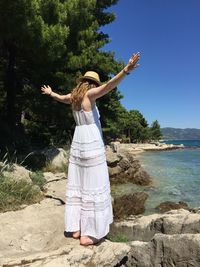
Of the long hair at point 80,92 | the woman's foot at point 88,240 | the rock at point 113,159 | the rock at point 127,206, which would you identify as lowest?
the rock at point 127,206

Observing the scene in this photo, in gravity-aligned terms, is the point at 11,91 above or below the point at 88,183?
above

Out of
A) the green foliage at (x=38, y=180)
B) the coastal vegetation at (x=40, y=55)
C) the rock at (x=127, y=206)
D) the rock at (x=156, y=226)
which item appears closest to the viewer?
the rock at (x=156, y=226)

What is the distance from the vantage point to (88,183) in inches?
224

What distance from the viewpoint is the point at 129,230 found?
8.72 metres

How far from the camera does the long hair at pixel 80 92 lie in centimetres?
566

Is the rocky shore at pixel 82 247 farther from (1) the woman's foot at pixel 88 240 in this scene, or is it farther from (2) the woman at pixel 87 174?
(2) the woman at pixel 87 174

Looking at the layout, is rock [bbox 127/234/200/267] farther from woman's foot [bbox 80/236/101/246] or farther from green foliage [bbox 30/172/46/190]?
green foliage [bbox 30/172/46/190]

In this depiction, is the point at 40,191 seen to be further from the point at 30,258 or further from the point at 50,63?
the point at 50,63

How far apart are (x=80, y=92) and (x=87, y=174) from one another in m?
1.22

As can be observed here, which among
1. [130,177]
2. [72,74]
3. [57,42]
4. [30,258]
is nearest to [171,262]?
[30,258]

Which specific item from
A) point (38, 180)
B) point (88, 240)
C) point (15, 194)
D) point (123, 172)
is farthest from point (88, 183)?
point (123, 172)

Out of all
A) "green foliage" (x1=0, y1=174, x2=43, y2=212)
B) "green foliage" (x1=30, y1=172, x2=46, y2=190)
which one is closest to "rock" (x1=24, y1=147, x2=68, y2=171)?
"green foliage" (x1=30, y1=172, x2=46, y2=190)

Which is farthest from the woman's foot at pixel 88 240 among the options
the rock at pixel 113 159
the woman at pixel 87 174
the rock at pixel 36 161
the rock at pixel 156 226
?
the rock at pixel 113 159

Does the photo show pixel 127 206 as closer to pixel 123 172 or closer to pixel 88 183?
pixel 88 183
